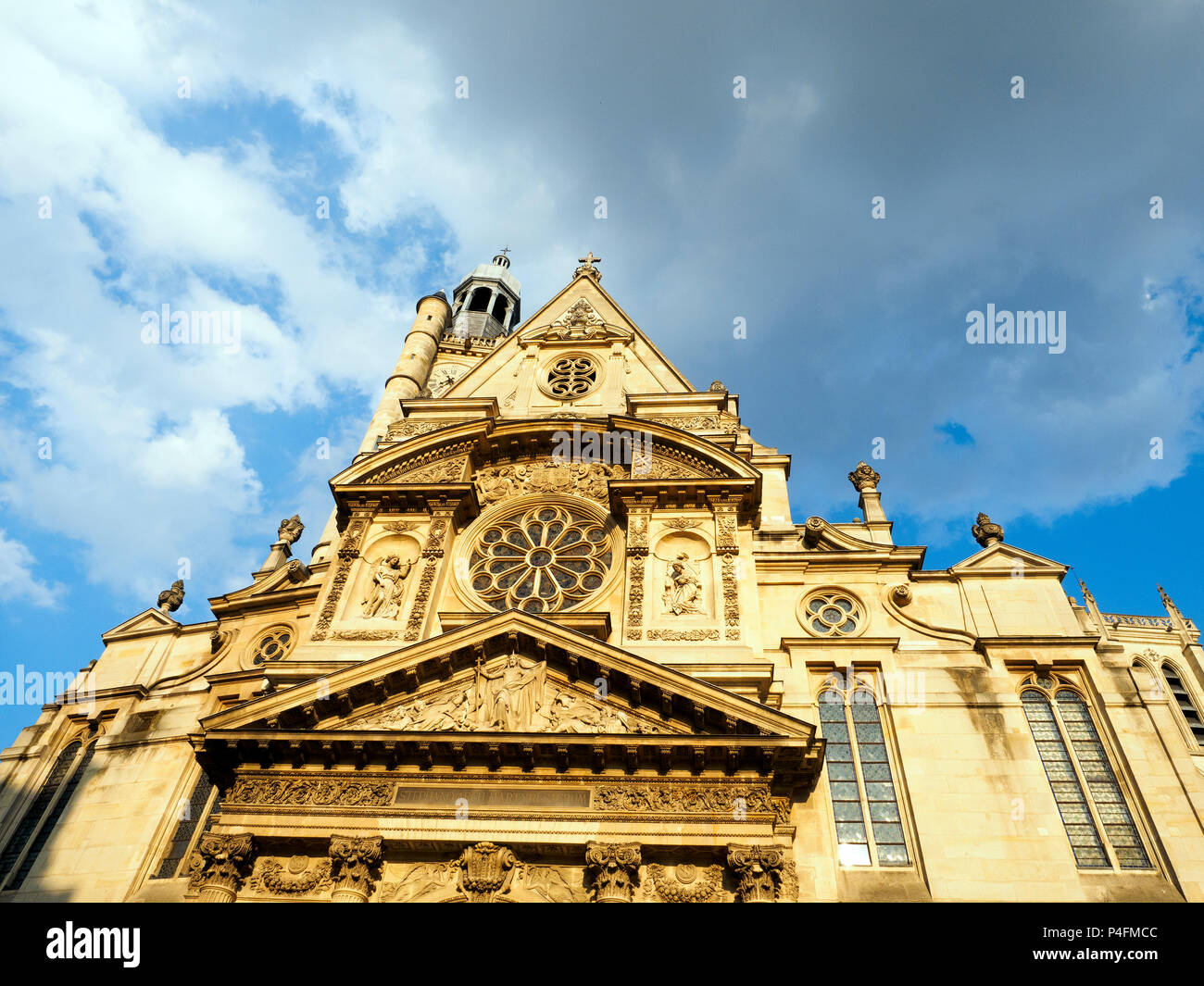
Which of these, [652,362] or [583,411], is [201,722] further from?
[652,362]

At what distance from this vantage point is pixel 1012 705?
50.2 feet

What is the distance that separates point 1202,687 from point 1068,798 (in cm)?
1981

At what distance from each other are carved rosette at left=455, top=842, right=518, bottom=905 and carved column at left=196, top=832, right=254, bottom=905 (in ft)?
10.7

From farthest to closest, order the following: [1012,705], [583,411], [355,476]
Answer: [583,411]
[355,476]
[1012,705]

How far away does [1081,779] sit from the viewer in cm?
1445

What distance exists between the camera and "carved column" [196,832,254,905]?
12.9 m

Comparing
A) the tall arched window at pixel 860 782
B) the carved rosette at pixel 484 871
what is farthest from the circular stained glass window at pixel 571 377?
the carved rosette at pixel 484 871

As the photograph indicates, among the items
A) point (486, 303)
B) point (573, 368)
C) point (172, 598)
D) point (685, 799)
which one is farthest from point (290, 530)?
point (486, 303)

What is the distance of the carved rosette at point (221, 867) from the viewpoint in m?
12.9

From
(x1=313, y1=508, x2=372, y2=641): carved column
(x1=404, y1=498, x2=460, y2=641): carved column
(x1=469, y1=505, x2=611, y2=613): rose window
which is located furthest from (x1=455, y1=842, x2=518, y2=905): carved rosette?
(x1=313, y1=508, x2=372, y2=641): carved column

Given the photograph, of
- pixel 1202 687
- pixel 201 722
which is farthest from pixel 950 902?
pixel 1202 687

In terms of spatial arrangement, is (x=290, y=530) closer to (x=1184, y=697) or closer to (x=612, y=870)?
(x=612, y=870)

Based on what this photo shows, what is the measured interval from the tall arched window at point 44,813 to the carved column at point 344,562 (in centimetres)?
547

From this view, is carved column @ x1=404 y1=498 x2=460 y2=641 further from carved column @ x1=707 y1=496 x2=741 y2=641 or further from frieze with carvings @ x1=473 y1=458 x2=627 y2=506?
carved column @ x1=707 y1=496 x2=741 y2=641
